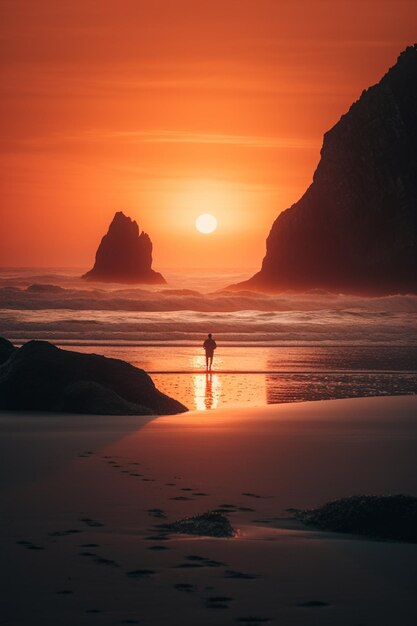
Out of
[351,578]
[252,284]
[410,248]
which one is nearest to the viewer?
[351,578]

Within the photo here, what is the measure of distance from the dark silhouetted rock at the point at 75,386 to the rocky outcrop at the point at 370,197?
4024 inches

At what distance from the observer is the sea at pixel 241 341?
23.1m

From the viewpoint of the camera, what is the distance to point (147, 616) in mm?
4938

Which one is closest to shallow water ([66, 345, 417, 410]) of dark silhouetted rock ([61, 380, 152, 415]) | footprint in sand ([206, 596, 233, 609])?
dark silhouetted rock ([61, 380, 152, 415])

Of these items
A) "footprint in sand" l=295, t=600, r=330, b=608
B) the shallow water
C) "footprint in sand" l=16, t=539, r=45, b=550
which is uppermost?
the shallow water

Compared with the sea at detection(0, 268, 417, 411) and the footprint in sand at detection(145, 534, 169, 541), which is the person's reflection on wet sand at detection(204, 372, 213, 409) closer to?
the sea at detection(0, 268, 417, 411)

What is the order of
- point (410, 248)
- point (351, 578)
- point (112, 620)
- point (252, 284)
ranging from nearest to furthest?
1. point (112, 620)
2. point (351, 578)
3. point (410, 248)
4. point (252, 284)

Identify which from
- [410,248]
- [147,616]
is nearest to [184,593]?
[147,616]

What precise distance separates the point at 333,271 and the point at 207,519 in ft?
405

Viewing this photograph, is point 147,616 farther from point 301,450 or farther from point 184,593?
point 301,450

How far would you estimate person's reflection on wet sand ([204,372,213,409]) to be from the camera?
63.0ft

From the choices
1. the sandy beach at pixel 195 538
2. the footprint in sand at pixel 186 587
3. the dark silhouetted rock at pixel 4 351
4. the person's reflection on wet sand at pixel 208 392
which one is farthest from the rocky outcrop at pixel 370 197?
the footprint in sand at pixel 186 587

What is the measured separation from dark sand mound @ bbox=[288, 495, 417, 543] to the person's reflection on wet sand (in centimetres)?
1121

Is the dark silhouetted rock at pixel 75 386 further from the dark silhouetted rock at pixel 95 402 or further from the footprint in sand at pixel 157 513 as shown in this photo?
the footprint in sand at pixel 157 513
